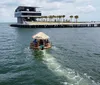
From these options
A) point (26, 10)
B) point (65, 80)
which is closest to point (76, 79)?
point (65, 80)

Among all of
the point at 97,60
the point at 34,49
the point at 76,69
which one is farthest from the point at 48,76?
the point at 34,49

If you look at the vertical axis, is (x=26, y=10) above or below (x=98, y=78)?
above

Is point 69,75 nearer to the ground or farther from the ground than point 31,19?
nearer to the ground

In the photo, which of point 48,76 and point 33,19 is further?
point 33,19

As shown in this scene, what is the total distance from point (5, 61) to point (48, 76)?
1158 centimetres

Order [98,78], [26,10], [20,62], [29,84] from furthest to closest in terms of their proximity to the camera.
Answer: [26,10] < [20,62] < [98,78] < [29,84]

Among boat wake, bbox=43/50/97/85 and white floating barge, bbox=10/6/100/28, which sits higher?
white floating barge, bbox=10/6/100/28

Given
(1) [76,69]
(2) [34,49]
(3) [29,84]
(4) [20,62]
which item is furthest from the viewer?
(2) [34,49]

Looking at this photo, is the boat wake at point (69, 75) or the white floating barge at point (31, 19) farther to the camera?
the white floating barge at point (31, 19)

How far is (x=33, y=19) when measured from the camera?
160875 millimetres

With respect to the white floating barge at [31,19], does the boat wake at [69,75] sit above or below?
below

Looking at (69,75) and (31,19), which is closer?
(69,75)

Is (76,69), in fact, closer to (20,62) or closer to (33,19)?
(20,62)

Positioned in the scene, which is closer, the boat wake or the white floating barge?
the boat wake
